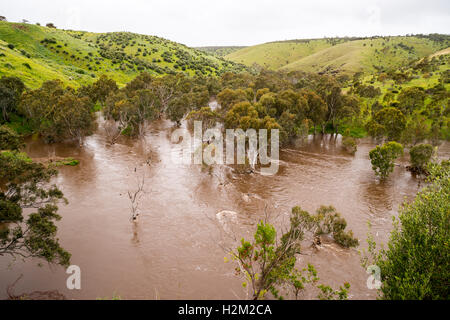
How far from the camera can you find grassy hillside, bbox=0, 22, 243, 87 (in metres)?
63.8

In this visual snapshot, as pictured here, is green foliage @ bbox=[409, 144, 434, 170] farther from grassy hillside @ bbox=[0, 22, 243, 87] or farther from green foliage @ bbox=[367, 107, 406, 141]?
grassy hillside @ bbox=[0, 22, 243, 87]

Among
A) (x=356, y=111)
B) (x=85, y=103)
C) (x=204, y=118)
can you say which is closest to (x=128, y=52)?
(x=85, y=103)

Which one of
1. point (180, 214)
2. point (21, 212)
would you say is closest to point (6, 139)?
point (21, 212)

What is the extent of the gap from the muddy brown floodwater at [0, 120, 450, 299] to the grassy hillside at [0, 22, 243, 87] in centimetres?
3385

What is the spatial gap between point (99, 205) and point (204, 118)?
26237mm

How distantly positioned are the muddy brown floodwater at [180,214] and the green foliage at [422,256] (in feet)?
18.2

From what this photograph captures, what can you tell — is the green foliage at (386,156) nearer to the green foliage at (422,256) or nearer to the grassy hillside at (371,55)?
the green foliage at (422,256)

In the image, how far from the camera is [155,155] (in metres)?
41.8

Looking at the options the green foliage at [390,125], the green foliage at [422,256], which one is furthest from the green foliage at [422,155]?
the green foliage at [422,256]

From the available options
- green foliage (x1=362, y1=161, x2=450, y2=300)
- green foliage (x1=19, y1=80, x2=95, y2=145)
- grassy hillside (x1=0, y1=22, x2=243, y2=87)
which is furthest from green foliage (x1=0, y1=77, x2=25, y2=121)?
green foliage (x1=362, y1=161, x2=450, y2=300)

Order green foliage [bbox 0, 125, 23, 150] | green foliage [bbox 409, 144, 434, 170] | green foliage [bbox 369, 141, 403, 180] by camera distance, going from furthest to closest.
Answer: green foliage [bbox 409, 144, 434, 170], green foliage [bbox 369, 141, 403, 180], green foliage [bbox 0, 125, 23, 150]

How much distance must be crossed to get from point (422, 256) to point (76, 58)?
11634cm

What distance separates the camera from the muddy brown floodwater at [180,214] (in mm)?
17041
